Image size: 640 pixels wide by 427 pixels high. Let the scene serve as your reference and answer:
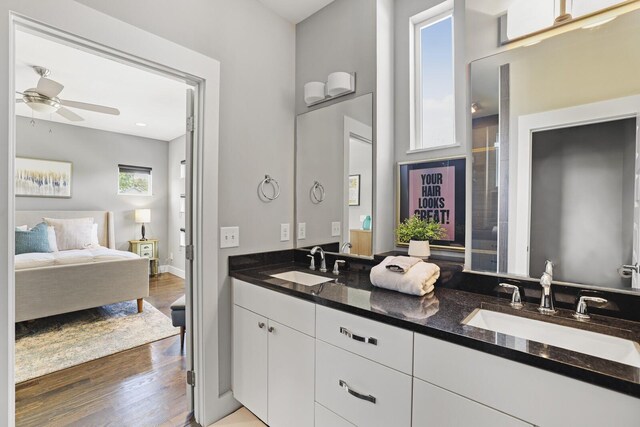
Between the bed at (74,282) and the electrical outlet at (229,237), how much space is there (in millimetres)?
2423

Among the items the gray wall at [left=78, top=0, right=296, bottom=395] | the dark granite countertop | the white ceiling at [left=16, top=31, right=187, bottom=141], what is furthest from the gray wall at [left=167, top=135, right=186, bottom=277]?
the dark granite countertop

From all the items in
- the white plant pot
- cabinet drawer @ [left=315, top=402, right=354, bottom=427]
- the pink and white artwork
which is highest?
the pink and white artwork

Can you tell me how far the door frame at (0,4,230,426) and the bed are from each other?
231 centimetres

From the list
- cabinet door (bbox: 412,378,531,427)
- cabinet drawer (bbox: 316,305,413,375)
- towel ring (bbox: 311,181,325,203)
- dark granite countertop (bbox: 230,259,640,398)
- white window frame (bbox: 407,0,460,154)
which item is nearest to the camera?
dark granite countertop (bbox: 230,259,640,398)

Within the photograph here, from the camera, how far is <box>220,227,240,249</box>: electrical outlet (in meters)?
1.84

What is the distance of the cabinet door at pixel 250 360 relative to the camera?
166cm

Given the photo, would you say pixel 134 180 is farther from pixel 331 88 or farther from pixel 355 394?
pixel 355 394

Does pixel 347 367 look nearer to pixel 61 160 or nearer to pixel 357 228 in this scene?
pixel 357 228

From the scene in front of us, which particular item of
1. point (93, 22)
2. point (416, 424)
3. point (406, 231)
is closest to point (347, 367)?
point (416, 424)

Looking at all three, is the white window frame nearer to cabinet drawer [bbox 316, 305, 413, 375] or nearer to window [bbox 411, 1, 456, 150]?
window [bbox 411, 1, 456, 150]

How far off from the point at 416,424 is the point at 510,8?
5.94 ft

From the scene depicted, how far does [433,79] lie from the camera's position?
5.80 ft

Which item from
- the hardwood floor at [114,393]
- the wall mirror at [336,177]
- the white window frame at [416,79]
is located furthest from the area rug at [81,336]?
the white window frame at [416,79]

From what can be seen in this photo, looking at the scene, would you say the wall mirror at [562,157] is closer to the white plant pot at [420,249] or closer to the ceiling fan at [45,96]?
the white plant pot at [420,249]
